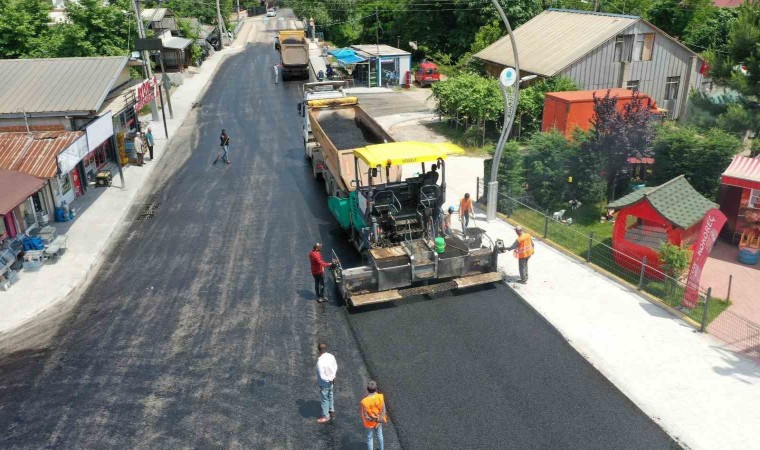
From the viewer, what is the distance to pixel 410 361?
12.0 m

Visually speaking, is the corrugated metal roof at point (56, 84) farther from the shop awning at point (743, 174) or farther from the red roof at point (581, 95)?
the shop awning at point (743, 174)

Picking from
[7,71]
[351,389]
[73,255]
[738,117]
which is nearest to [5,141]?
[73,255]

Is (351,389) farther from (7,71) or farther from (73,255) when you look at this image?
(7,71)

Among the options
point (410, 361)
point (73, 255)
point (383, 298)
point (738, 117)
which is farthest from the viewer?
point (738, 117)

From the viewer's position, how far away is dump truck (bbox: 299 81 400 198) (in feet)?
60.6

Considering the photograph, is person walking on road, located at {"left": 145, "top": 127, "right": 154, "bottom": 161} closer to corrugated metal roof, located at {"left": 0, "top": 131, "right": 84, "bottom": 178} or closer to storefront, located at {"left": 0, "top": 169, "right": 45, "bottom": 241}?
corrugated metal roof, located at {"left": 0, "top": 131, "right": 84, "bottom": 178}

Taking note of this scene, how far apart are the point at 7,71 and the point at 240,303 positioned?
17529 millimetres

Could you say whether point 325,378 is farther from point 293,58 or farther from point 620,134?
point 293,58

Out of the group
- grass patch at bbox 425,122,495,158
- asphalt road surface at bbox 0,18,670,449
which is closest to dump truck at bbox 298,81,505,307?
asphalt road surface at bbox 0,18,670,449

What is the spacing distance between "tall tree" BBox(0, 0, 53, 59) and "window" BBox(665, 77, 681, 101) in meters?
37.9

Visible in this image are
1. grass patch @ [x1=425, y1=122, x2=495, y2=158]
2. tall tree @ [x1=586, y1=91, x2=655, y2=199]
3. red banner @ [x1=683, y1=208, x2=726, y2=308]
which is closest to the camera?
red banner @ [x1=683, y1=208, x2=726, y2=308]

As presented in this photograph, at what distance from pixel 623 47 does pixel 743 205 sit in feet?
54.6

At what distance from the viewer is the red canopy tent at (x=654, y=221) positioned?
48.9 feet

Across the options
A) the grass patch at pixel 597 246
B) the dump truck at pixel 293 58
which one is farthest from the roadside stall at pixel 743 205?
the dump truck at pixel 293 58
